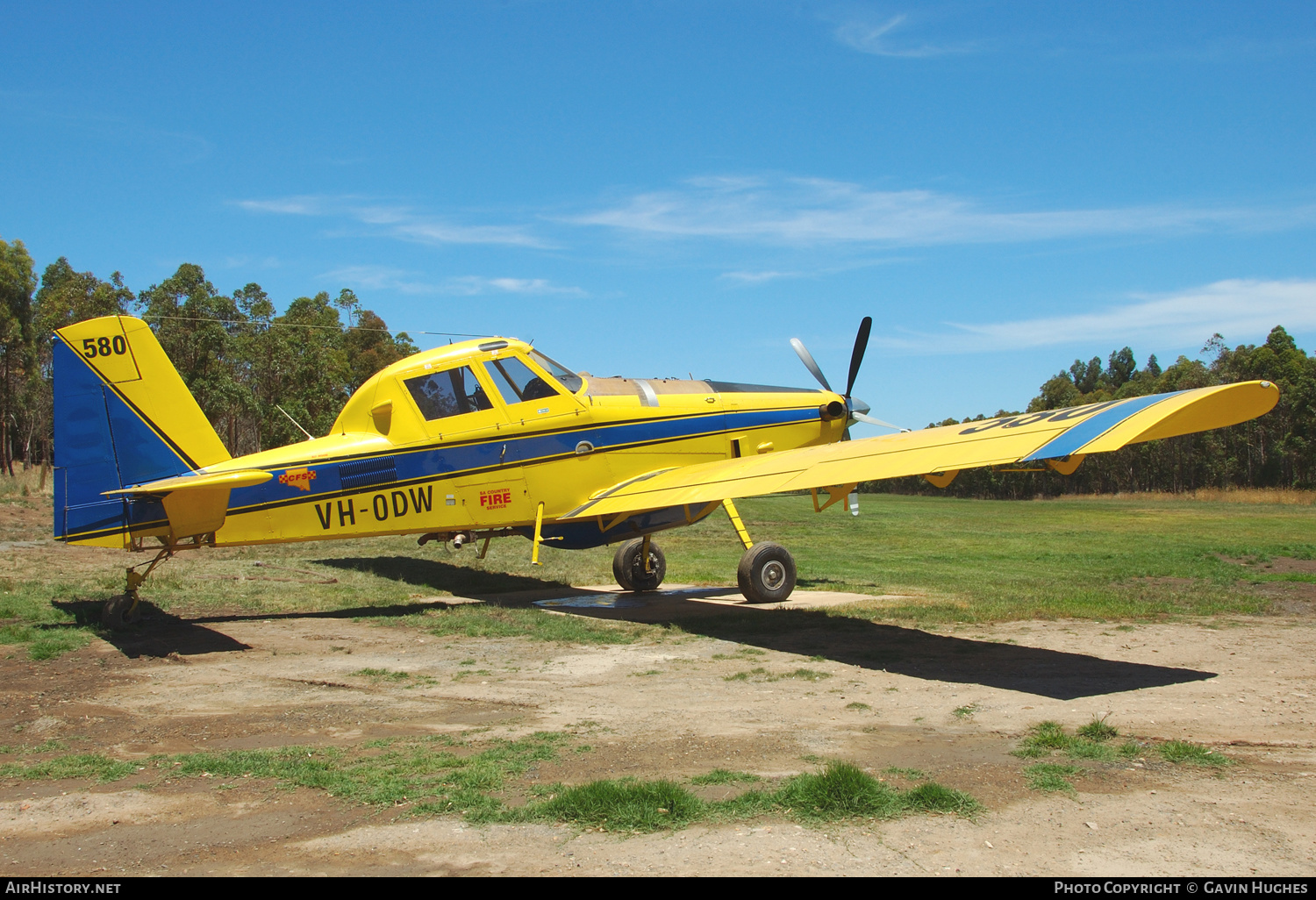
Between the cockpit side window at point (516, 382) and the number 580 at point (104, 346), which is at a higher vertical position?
the number 580 at point (104, 346)

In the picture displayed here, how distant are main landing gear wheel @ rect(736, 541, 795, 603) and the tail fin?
750 centimetres

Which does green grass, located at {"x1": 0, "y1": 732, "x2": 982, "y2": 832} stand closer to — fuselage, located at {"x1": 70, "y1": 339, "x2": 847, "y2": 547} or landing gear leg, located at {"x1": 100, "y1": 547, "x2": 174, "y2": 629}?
landing gear leg, located at {"x1": 100, "y1": 547, "x2": 174, "y2": 629}

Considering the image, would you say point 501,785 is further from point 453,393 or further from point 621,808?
point 453,393

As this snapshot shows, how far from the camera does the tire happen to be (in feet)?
34.0

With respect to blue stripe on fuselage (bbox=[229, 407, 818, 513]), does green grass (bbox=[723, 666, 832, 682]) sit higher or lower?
lower

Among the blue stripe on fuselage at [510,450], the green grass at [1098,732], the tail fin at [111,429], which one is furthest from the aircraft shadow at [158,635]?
the green grass at [1098,732]

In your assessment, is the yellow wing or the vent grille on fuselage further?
the vent grille on fuselage

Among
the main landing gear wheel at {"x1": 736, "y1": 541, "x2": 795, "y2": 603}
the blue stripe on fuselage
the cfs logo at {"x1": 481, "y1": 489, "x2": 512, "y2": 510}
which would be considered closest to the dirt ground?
the main landing gear wheel at {"x1": 736, "y1": 541, "x2": 795, "y2": 603}

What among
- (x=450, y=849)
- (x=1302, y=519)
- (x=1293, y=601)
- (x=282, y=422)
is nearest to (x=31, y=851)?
(x=450, y=849)

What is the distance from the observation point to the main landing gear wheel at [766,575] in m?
12.4

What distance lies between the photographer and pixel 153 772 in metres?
5.38

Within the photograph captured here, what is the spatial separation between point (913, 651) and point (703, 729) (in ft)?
12.1

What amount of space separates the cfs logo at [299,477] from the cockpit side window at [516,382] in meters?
2.81

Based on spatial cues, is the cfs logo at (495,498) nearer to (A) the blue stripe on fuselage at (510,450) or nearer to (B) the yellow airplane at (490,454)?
(B) the yellow airplane at (490,454)
